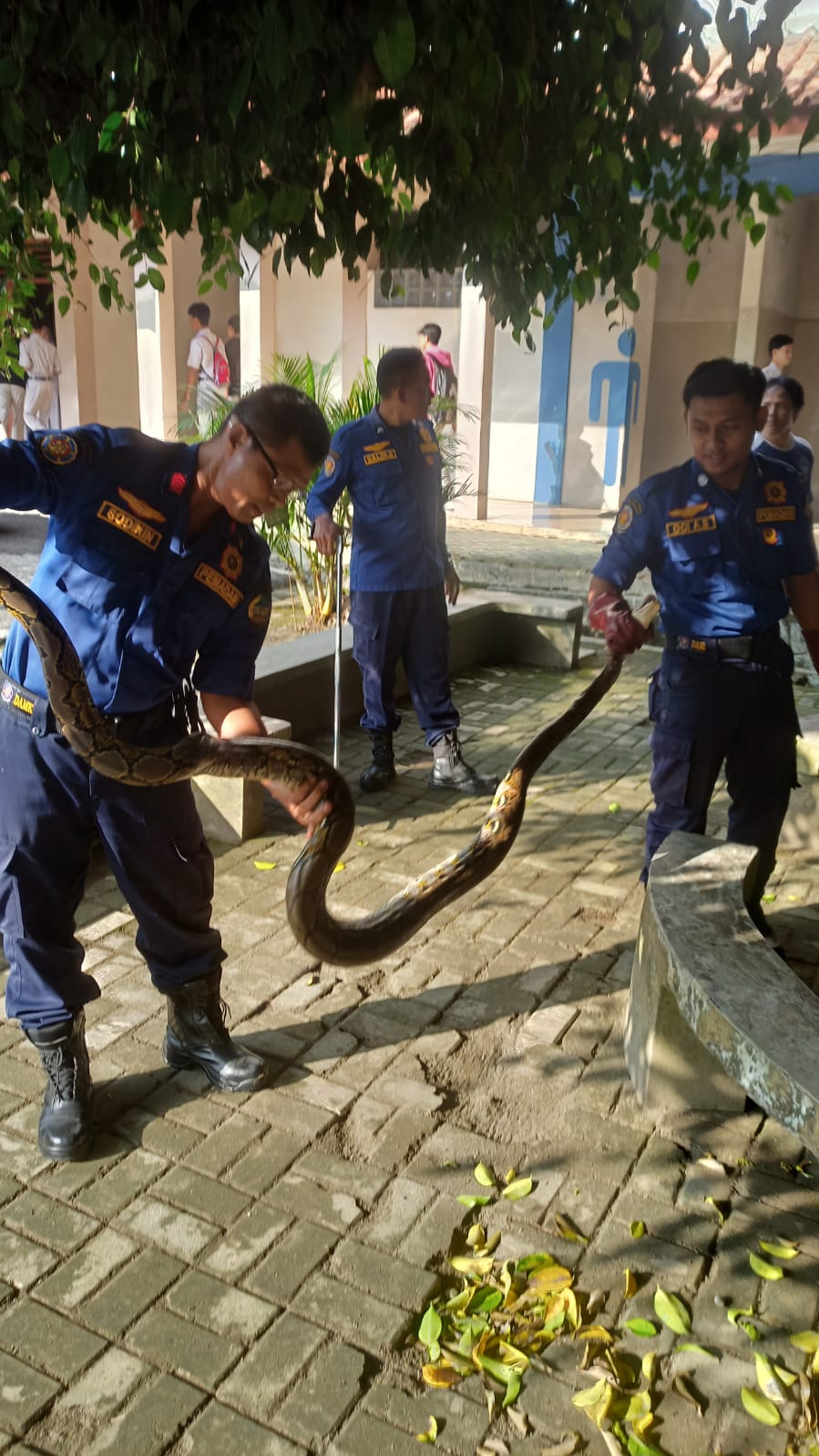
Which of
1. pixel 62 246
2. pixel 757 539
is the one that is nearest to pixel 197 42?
pixel 757 539

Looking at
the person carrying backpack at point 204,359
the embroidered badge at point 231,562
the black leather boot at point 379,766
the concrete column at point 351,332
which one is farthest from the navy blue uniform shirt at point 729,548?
the concrete column at point 351,332

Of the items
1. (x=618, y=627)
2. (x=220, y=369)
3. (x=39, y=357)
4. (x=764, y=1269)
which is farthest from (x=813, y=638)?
(x=39, y=357)

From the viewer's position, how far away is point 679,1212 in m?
2.90

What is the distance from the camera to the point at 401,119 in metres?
2.56

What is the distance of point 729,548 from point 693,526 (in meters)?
0.15

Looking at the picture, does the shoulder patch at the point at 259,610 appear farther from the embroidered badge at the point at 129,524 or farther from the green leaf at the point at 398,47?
the green leaf at the point at 398,47

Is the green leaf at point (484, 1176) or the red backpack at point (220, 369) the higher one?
the red backpack at point (220, 369)

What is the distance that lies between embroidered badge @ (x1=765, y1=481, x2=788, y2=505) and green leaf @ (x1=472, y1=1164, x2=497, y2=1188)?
2499 millimetres

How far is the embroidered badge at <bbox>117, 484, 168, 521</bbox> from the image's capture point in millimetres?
2867

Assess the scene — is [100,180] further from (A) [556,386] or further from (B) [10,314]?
(A) [556,386]

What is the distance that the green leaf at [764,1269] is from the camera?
105 inches

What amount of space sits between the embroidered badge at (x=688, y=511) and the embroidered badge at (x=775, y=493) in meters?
0.23

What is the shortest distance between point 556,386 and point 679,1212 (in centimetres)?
1406

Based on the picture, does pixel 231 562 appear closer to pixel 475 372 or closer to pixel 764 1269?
pixel 764 1269
